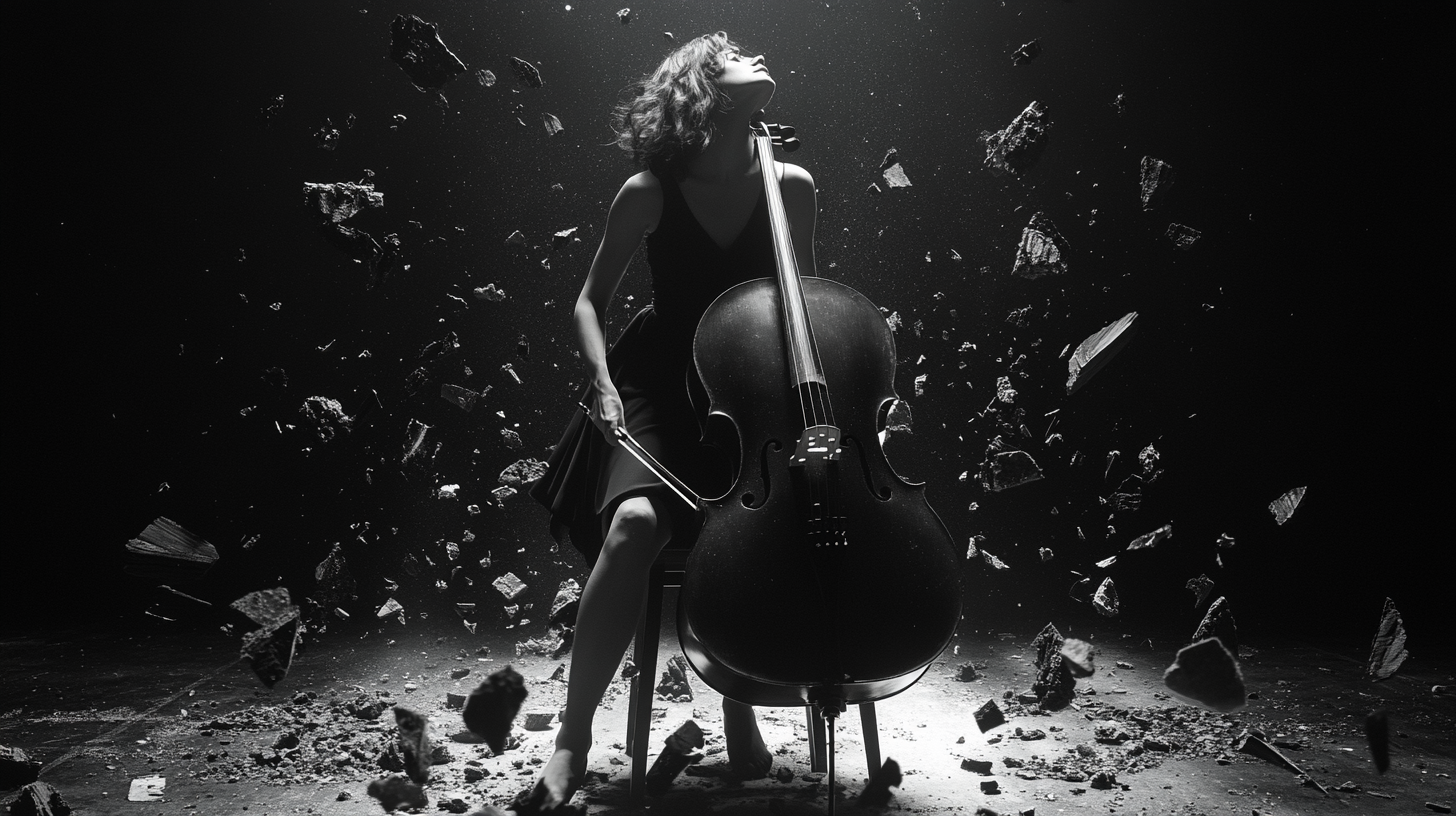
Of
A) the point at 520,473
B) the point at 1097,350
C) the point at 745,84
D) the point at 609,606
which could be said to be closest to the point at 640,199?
the point at 745,84

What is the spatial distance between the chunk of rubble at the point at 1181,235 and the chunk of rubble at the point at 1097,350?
198 millimetres

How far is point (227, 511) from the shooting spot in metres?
2.40

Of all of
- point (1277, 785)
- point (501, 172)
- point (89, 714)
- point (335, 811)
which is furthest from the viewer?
point (501, 172)

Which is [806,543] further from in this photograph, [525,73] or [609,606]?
[525,73]

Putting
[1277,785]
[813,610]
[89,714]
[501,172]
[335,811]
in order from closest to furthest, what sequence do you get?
[813,610] < [335,811] < [1277,785] < [89,714] < [501,172]

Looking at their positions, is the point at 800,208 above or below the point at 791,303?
above

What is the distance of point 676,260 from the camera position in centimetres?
149

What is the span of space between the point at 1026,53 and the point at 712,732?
1.69 metres

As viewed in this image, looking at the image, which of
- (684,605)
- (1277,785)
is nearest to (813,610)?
(684,605)

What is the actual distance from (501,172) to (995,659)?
159 centimetres

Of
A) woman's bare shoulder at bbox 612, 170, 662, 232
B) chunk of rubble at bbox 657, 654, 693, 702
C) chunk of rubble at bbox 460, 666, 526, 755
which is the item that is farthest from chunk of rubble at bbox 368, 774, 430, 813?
woman's bare shoulder at bbox 612, 170, 662, 232

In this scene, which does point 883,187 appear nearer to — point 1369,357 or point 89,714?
point 1369,357

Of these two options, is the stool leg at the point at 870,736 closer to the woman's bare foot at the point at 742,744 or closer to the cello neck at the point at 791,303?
the woman's bare foot at the point at 742,744

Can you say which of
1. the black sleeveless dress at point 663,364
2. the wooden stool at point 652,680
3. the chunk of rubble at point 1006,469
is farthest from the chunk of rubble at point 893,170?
the wooden stool at point 652,680
